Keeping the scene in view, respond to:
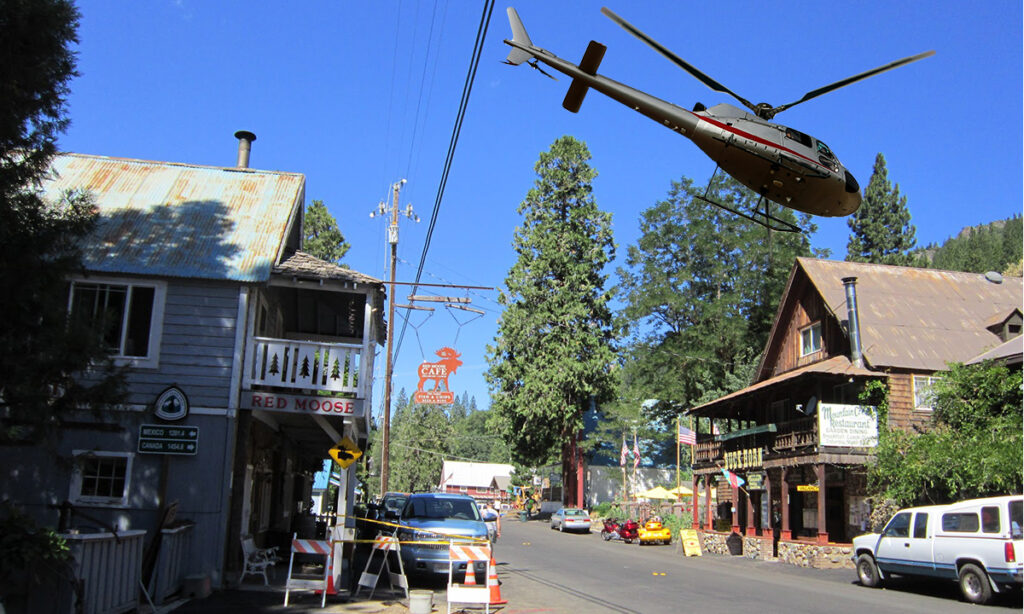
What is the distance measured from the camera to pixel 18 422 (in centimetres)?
923

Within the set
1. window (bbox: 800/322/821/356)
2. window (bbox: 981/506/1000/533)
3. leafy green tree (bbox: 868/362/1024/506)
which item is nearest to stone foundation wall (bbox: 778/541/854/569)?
leafy green tree (bbox: 868/362/1024/506)

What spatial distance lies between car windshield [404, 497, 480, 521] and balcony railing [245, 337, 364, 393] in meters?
3.16

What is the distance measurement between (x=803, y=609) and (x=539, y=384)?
113 ft

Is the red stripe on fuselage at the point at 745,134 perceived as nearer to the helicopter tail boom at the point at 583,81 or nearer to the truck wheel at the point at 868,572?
the helicopter tail boom at the point at 583,81

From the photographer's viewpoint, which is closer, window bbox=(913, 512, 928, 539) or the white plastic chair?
the white plastic chair

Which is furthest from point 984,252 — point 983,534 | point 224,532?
point 224,532

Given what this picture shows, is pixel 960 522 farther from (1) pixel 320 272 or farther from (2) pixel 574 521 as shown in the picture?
(2) pixel 574 521

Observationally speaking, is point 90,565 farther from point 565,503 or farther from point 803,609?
point 565,503

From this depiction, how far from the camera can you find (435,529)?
15086 millimetres

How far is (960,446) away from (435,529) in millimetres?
14020

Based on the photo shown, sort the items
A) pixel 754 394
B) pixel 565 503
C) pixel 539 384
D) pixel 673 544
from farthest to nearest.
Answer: pixel 565 503 < pixel 539 384 < pixel 673 544 < pixel 754 394

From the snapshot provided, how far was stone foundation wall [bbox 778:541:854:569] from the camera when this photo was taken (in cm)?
2355

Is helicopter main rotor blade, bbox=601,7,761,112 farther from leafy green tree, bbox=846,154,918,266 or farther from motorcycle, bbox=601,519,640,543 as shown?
leafy green tree, bbox=846,154,918,266

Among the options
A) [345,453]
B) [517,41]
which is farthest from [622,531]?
[517,41]
